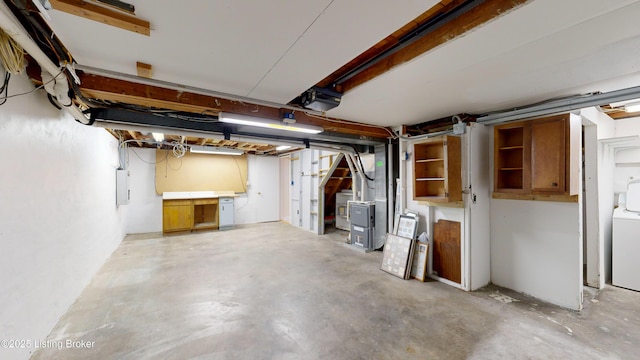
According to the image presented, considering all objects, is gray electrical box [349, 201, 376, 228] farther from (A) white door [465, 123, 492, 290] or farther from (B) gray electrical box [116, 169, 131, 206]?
(B) gray electrical box [116, 169, 131, 206]

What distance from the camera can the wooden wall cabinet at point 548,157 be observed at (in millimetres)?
2479

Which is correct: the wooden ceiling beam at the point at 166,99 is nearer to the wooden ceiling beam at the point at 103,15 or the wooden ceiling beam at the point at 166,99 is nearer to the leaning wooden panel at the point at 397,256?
the wooden ceiling beam at the point at 103,15

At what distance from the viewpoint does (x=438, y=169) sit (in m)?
3.58

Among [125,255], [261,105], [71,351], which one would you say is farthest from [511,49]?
[125,255]

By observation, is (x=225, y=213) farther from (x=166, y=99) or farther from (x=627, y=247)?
(x=627, y=247)

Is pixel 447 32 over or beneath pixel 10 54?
over

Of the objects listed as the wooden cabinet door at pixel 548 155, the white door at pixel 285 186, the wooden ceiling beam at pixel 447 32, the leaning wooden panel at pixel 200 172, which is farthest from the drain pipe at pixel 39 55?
the white door at pixel 285 186

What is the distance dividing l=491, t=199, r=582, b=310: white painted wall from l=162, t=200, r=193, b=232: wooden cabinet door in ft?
21.7

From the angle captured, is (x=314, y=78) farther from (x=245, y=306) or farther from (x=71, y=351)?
(x=71, y=351)

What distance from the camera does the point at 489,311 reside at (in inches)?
102

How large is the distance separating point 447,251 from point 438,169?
3.91ft

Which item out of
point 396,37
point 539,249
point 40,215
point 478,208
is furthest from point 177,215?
point 539,249

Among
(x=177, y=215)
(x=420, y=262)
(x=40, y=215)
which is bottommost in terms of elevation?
(x=420, y=262)

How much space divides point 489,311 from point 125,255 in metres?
5.83
